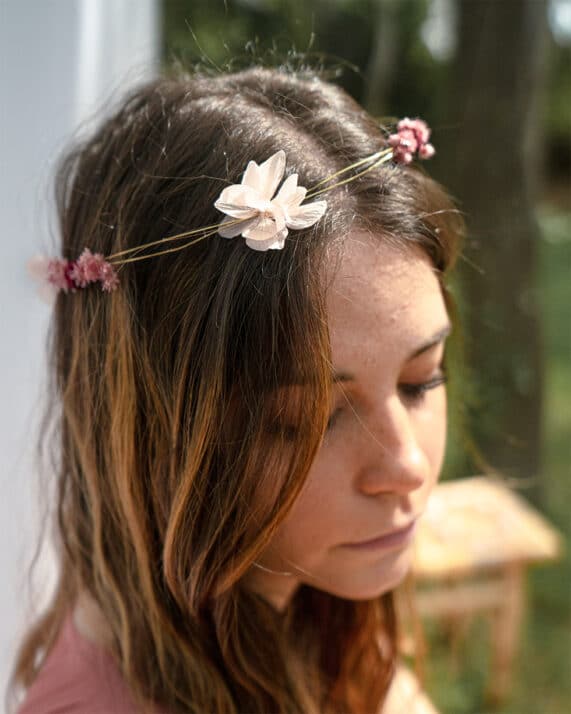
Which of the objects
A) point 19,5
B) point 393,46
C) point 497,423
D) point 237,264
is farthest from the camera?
point 393,46

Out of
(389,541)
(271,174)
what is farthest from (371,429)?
(271,174)

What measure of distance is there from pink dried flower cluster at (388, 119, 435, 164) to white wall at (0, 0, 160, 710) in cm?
49

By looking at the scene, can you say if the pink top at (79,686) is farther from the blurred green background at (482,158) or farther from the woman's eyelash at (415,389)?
the blurred green background at (482,158)

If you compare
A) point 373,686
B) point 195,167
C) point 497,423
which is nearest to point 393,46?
point 497,423

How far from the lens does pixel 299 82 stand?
83cm

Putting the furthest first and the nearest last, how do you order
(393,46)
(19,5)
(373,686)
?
(393,46)
(19,5)
(373,686)

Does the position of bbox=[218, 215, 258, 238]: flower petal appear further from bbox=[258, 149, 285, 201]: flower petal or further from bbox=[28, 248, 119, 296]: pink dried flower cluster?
bbox=[28, 248, 119, 296]: pink dried flower cluster

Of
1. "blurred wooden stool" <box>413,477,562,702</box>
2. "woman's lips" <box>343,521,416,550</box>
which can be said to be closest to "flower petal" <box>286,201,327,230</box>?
"woman's lips" <box>343,521,416,550</box>

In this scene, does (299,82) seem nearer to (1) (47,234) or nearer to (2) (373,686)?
(1) (47,234)

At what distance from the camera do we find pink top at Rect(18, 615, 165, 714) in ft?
2.70

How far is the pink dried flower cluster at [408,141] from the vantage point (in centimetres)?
79

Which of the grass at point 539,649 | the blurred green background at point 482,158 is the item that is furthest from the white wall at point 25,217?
the grass at point 539,649

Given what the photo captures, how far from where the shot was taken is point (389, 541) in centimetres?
81

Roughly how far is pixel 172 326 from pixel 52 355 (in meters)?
0.25
